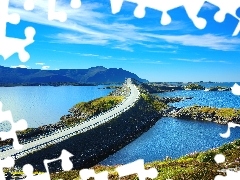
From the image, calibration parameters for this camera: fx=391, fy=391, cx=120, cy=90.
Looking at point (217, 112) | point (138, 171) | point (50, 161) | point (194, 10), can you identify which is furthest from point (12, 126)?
point (217, 112)

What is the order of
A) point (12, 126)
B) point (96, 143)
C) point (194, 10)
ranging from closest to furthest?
point (194, 10) < point (12, 126) < point (96, 143)

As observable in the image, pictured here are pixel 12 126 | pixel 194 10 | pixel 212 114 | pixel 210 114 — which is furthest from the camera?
pixel 210 114

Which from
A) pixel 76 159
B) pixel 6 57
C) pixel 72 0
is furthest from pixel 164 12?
pixel 76 159

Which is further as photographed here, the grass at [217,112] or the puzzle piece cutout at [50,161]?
the grass at [217,112]

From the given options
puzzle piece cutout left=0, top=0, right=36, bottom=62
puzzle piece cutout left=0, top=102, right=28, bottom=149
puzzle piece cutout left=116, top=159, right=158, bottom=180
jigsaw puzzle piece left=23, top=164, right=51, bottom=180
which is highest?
puzzle piece cutout left=0, top=0, right=36, bottom=62

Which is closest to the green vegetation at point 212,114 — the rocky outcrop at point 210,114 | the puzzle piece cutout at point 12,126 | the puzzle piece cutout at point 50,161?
the rocky outcrop at point 210,114

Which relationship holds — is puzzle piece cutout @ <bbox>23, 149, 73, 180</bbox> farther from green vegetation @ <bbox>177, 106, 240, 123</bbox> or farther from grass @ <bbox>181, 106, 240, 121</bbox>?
grass @ <bbox>181, 106, 240, 121</bbox>

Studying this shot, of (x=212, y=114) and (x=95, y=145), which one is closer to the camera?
(x=95, y=145)

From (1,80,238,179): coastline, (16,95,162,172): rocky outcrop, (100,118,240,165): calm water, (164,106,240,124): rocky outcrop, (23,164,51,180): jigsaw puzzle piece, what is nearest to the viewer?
(23,164,51,180): jigsaw puzzle piece

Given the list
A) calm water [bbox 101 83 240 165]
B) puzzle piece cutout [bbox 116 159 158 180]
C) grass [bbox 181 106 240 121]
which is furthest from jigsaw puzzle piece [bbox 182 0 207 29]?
grass [bbox 181 106 240 121]

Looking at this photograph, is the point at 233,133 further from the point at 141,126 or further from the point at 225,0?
the point at 225,0

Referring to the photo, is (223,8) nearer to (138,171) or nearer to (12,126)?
Result: (138,171)

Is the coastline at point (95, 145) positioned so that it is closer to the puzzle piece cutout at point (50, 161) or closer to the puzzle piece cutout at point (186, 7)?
the puzzle piece cutout at point (50, 161)

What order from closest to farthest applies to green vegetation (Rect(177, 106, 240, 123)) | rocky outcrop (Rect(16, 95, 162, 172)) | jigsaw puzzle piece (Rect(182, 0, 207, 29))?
jigsaw puzzle piece (Rect(182, 0, 207, 29)), rocky outcrop (Rect(16, 95, 162, 172)), green vegetation (Rect(177, 106, 240, 123))
